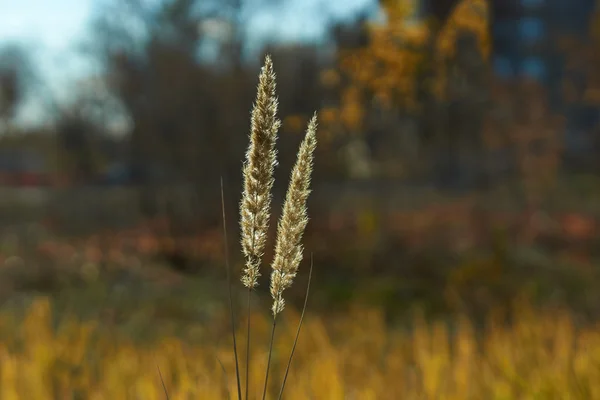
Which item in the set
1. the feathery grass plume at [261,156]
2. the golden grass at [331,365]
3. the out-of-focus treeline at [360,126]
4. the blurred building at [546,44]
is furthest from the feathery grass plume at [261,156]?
the blurred building at [546,44]

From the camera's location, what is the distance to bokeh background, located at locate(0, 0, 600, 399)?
386cm

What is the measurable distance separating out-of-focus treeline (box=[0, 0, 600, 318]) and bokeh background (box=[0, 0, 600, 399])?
3 cm

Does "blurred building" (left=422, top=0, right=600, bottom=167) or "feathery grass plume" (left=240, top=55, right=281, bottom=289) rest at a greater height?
"feathery grass plume" (left=240, top=55, right=281, bottom=289)

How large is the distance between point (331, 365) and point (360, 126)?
15.7 feet

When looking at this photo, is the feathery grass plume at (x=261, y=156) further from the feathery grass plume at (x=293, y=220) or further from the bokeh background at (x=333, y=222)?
the bokeh background at (x=333, y=222)

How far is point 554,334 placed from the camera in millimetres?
4641

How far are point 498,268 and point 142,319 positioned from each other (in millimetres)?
3441

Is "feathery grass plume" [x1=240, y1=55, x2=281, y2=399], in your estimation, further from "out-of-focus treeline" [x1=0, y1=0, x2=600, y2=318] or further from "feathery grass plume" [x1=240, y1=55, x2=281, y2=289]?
"out-of-focus treeline" [x1=0, y1=0, x2=600, y2=318]

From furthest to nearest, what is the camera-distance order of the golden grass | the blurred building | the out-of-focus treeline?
the blurred building → the out-of-focus treeline → the golden grass

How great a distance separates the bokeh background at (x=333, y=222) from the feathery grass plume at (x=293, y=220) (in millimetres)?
1540

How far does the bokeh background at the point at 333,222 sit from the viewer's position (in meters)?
3.86

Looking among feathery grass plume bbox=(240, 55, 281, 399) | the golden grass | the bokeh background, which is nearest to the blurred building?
the bokeh background

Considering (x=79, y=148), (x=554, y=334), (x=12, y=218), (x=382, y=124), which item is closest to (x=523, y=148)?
(x=382, y=124)

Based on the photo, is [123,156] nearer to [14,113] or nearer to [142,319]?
[142,319]
